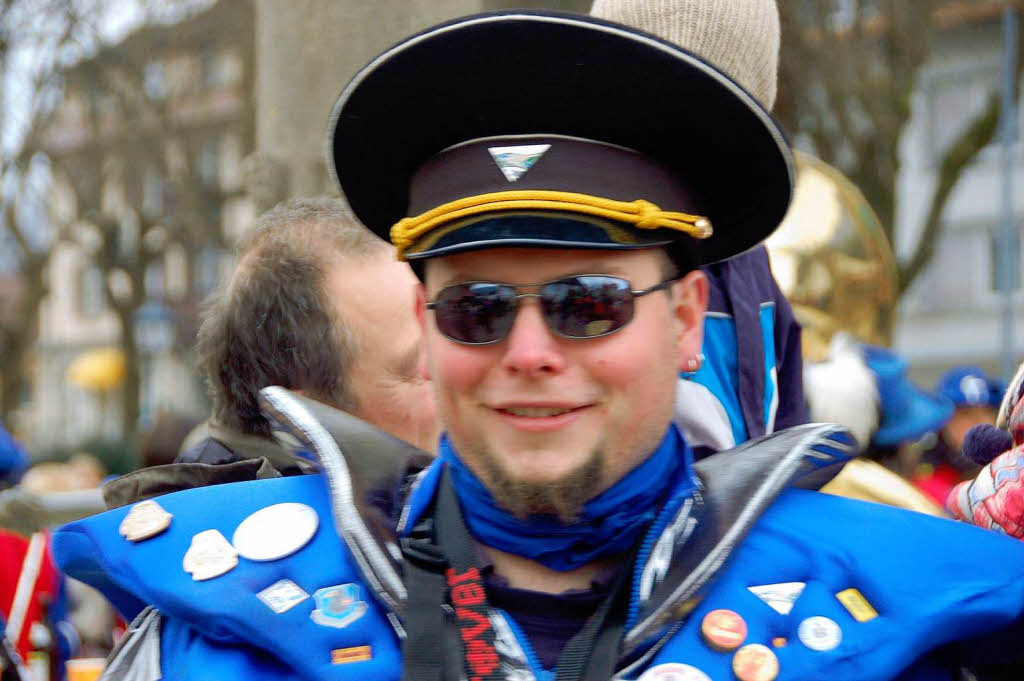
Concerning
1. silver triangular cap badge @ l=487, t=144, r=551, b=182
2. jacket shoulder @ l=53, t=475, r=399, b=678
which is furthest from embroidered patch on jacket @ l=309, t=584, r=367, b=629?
silver triangular cap badge @ l=487, t=144, r=551, b=182

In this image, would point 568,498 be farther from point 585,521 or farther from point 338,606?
point 338,606

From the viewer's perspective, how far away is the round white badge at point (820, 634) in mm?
1819

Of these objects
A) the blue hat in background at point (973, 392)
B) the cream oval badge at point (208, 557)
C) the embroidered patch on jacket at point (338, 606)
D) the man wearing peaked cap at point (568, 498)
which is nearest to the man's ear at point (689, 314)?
the man wearing peaked cap at point (568, 498)

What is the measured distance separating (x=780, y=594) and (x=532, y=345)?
0.50 meters

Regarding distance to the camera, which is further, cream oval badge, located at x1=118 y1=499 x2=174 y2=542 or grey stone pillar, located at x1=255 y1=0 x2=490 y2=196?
grey stone pillar, located at x1=255 y1=0 x2=490 y2=196

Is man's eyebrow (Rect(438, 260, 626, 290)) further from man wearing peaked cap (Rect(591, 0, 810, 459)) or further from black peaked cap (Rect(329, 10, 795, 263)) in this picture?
man wearing peaked cap (Rect(591, 0, 810, 459))

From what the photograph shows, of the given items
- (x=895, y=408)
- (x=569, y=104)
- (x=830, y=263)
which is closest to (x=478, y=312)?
(x=569, y=104)

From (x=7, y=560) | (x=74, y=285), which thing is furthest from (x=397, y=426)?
(x=74, y=285)

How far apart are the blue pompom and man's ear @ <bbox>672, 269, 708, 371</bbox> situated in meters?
0.49

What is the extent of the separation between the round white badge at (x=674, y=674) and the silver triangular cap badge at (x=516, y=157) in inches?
28.3

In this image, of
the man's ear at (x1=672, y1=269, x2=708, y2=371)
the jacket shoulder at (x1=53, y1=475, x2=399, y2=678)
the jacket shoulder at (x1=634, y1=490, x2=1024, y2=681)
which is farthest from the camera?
the man's ear at (x1=672, y1=269, x2=708, y2=371)

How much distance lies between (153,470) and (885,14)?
10913mm

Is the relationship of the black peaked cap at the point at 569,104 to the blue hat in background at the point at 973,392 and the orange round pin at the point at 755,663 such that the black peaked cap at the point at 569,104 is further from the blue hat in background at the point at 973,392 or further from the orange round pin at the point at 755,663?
the blue hat in background at the point at 973,392

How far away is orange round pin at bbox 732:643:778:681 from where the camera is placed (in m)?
1.80
